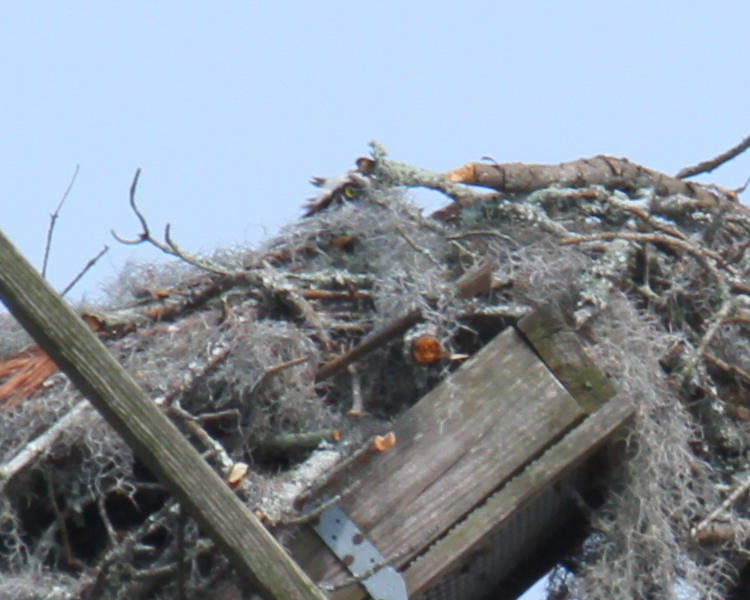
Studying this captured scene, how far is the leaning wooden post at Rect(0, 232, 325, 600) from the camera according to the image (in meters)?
2.43

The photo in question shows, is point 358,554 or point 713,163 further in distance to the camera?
point 713,163

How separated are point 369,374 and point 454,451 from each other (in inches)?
15.5

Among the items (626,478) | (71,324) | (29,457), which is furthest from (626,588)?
(71,324)

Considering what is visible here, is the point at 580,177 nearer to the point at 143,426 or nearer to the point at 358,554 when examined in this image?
the point at 358,554

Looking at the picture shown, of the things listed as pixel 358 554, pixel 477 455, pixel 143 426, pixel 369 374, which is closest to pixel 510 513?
pixel 477 455

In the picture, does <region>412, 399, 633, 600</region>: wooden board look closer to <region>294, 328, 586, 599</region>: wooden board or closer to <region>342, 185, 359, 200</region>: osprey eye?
<region>294, 328, 586, 599</region>: wooden board

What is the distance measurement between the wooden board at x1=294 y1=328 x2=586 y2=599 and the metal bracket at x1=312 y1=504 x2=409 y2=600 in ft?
0.06

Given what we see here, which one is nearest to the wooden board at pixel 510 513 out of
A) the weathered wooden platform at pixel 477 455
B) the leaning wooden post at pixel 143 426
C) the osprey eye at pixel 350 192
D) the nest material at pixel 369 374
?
the weathered wooden platform at pixel 477 455

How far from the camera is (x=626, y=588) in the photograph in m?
3.66

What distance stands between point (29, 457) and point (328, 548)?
2.20 ft

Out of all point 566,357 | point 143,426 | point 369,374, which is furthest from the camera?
point 369,374

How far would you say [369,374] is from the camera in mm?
3818

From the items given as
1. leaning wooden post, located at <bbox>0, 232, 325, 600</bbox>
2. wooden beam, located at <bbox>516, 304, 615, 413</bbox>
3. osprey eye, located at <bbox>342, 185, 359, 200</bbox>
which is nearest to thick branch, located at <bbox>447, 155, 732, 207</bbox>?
osprey eye, located at <bbox>342, 185, 359, 200</bbox>

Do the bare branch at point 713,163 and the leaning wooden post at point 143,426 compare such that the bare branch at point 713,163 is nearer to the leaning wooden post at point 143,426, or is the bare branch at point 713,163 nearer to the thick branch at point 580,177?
the thick branch at point 580,177
